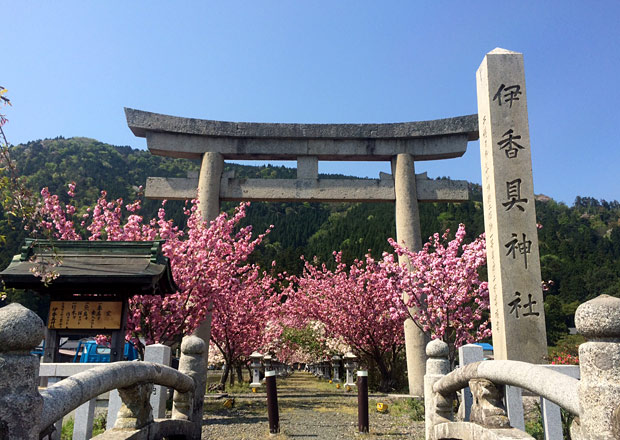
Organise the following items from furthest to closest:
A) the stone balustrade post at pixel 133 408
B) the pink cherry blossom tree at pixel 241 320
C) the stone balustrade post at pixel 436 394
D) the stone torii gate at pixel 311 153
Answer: the pink cherry blossom tree at pixel 241 320 → the stone torii gate at pixel 311 153 → the stone balustrade post at pixel 436 394 → the stone balustrade post at pixel 133 408

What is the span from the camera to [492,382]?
429 cm

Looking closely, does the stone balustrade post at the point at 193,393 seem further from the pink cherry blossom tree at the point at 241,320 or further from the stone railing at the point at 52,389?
the pink cherry blossom tree at the point at 241,320

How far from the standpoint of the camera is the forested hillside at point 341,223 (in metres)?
57.0

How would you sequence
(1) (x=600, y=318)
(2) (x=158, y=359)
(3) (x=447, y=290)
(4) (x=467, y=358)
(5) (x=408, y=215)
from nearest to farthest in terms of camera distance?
(1) (x=600, y=318) < (4) (x=467, y=358) < (2) (x=158, y=359) < (3) (x=447, y=290) < (5) (x=408, y=215)

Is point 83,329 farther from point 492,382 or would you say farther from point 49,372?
point 492,382

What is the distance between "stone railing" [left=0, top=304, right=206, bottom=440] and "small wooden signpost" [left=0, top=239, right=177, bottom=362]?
120 inches

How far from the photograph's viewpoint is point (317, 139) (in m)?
13.6

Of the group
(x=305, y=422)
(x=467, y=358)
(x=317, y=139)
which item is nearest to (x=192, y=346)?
(x=467, y=358)

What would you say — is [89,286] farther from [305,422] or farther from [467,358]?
[467,358]

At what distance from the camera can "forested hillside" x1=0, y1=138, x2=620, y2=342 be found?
57.0 m

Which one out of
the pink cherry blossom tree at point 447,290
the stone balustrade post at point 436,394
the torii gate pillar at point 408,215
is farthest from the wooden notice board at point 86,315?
the torii gate pillar at point 408,215

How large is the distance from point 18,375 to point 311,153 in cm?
1159

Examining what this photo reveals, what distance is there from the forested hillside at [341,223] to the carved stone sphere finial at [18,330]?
151ft

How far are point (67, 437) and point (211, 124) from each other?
8.80m
